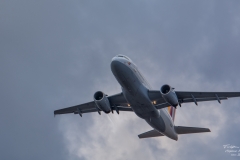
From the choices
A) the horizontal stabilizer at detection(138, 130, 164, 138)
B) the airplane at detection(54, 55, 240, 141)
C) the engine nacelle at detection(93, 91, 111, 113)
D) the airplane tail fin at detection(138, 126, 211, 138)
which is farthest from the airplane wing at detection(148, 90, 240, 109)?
the horizontal stabilizer at detection(138, 130, 164, 138)

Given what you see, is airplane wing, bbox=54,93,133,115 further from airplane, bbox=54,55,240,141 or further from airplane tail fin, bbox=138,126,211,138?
airplane tail fin, bbox=138,126,211,138

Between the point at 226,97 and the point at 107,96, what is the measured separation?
1406 cm

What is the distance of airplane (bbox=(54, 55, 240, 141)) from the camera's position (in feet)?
151

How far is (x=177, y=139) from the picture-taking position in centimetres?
5778

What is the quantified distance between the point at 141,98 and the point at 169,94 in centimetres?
323

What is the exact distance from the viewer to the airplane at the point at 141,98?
151 ft

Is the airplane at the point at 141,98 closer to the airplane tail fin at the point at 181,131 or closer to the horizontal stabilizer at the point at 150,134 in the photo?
the airplane tail fin at the point at 181,131

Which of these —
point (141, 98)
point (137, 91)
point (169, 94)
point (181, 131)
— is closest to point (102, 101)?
point (141, 98)

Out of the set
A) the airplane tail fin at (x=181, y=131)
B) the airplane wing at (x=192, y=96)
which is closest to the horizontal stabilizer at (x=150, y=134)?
the airplane tail fin at (x=181, y=131)

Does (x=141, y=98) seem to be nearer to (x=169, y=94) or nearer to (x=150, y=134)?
(x=169, y=94)

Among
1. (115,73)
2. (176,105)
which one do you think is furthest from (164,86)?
(115,73)

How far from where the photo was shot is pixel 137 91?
154 feet

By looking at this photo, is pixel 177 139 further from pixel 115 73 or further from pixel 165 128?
pixel 115 73

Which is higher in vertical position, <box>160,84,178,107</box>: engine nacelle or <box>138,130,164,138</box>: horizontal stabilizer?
<box>160,84,178,107</box>: engine nacelle
